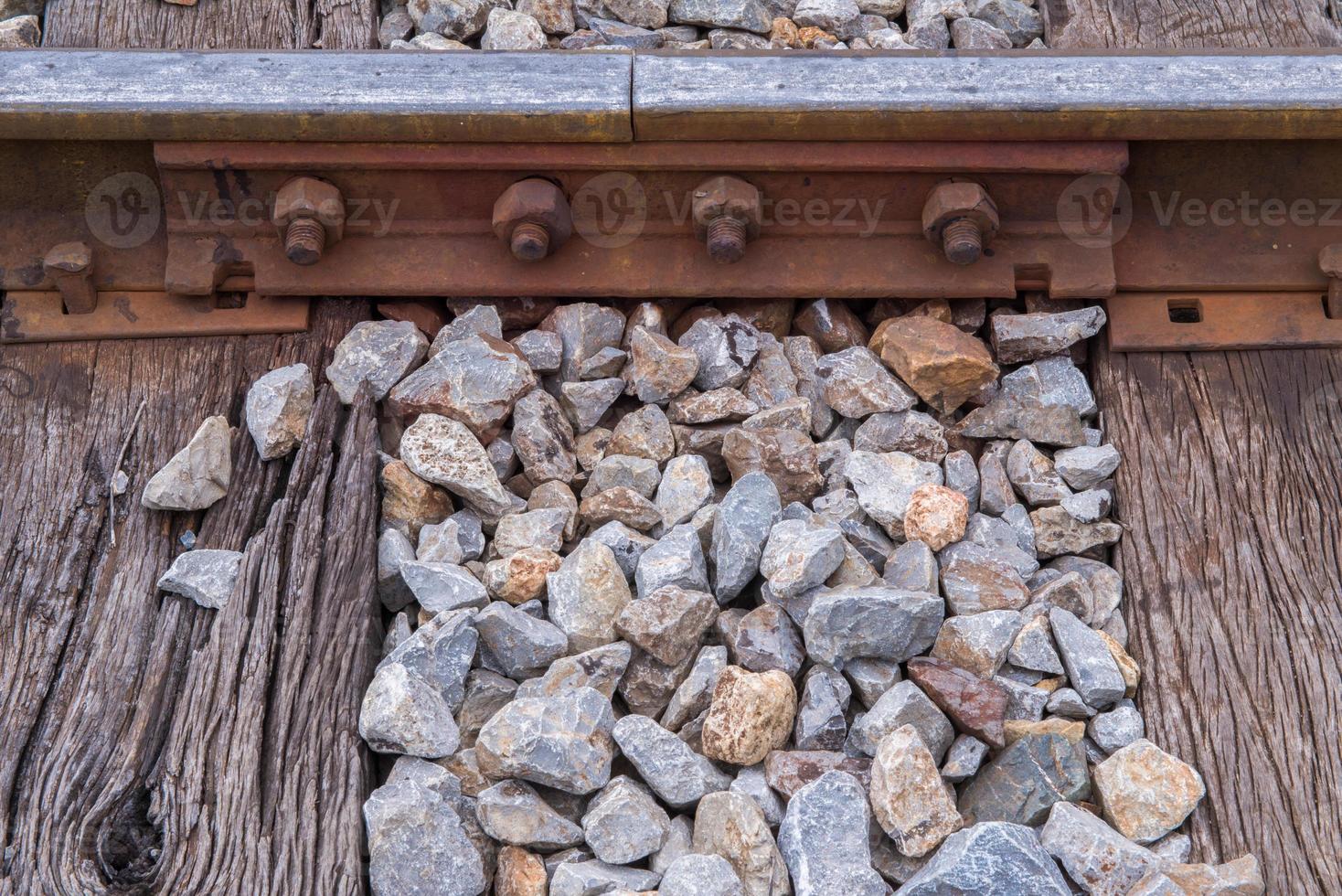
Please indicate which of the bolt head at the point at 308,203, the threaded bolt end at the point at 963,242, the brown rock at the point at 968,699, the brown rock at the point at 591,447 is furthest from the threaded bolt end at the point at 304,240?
the brown rock at the point at 968,699

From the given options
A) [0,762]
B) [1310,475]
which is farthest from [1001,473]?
[0,762]

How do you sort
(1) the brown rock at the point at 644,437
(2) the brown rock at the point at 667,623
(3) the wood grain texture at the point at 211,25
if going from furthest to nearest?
(3) the wood grain texture at the point at 211,25, (1) the brown rock at the point at 644,437, (2) the brown rock at the point at 667,623

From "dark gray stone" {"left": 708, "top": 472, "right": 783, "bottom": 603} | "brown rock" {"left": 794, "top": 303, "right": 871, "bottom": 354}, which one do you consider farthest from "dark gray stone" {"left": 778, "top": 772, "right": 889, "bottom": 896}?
"brown rock" {"left": 794, "top": 303, "right": 871, "bottom": 354}

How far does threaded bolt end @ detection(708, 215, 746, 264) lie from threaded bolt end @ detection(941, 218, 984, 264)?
0.44 meters

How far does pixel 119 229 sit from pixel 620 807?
67.8 inches

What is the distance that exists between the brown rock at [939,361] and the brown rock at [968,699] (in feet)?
2.25

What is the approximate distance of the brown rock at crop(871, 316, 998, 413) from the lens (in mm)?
2486

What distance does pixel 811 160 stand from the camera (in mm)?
2506

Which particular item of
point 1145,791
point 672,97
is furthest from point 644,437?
point 1145,791

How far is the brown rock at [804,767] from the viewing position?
1.93 meters

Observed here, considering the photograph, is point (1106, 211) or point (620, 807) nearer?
point (620, 807)

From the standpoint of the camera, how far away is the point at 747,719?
6.43 ft

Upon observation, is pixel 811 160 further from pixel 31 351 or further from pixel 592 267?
pixel 31 351

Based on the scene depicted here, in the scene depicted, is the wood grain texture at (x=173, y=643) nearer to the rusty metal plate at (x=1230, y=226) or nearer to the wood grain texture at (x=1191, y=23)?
the rusty metal plate at (x=1230, y=226)
